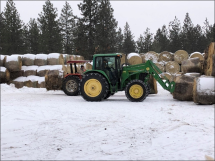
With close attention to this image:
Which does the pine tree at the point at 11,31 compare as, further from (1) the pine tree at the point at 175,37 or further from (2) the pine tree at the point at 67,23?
(1) the pine tree at the point at 175,37

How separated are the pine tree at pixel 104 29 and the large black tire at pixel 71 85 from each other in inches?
597

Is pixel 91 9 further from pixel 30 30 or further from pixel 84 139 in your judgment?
pixel 84 139

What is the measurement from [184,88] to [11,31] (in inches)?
1131

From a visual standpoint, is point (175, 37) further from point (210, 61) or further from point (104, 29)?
point (210, 61)

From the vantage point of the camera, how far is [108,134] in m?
4.88

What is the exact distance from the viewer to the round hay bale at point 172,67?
16.8 m

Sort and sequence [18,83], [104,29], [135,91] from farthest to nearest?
[104,29] → [18,83] → [135,91]

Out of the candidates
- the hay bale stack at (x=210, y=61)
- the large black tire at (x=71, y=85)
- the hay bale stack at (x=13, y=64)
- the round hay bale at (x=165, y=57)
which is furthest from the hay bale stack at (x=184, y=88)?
the hay bale stack at (x=13, y=64)

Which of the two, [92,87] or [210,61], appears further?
[92,87]

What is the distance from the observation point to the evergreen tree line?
27812 millimetres

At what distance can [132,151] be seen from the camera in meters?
4.00

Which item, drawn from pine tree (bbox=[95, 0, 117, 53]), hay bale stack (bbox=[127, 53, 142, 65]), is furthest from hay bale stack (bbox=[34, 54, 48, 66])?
pine tree (bbox=[95, 0, 117, 53])

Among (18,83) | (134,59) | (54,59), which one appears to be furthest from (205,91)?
(18,83)

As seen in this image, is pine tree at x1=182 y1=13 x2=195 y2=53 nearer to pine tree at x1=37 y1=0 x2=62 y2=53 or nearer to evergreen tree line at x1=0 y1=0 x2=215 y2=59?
evergreen tree line at x1=0 y1=0 x2=215 y2=59
